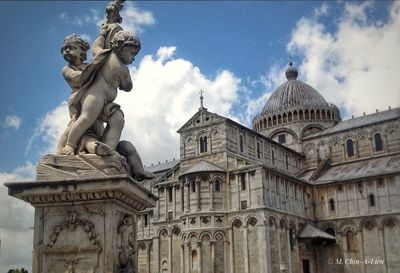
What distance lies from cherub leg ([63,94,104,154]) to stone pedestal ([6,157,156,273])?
0.57m

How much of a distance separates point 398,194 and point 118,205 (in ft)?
159

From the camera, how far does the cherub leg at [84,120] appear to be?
6.63 metres

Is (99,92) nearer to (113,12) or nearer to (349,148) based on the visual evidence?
(113,12)

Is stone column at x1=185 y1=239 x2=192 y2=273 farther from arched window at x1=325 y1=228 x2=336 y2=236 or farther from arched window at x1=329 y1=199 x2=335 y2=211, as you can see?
arched window at x1=329 y1=199 x2=335 y2=211

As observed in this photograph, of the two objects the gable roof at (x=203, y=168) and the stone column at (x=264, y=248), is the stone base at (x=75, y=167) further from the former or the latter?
the gable roof at (x=203, y=168)

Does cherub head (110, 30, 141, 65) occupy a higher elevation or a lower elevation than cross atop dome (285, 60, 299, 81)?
lower

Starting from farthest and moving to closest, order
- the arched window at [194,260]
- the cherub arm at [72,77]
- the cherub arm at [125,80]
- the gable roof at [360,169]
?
the gable roof at [360,169]
the arched window at [194,260]
the cherub arm at [125,80]
the cherub arm at [72,77]

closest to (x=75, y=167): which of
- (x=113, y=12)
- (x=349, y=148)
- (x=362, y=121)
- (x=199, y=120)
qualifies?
(x=113, y=12)

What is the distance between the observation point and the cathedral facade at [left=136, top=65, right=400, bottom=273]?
45.4 m

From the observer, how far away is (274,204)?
4678 centimetres

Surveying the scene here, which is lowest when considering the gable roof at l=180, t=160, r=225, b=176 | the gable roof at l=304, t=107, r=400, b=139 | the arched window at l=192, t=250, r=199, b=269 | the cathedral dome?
the arched window at l=192, t=250, r=199, b=269

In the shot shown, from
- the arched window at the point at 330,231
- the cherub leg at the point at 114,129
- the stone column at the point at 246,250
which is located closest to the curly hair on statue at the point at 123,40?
the cherub leg at the point at 114,129

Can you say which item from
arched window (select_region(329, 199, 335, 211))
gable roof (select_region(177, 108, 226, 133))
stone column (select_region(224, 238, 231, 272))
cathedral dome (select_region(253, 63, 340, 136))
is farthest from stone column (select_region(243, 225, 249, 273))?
cathedral dome (select_region(253, 63, 340, 136))

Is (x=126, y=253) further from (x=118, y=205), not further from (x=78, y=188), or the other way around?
(x=78, y=188)
